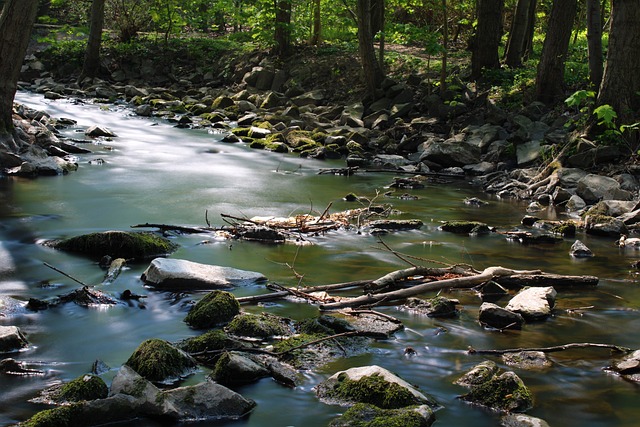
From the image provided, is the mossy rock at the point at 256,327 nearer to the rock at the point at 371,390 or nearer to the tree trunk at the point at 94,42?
the rock at the point at 371,390

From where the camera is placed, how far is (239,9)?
1270 inches

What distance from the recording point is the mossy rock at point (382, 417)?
4520 mm

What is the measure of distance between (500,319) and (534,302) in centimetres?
62

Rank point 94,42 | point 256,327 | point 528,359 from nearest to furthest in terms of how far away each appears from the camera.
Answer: point 528,359 → point 256,327 → point 94,42

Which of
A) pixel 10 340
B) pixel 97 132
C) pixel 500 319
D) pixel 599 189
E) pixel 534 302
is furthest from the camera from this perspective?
pixel 97 132

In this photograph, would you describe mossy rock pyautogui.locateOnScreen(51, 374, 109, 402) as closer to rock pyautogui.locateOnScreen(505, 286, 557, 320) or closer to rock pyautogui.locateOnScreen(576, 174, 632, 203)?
rock pyautogui.locateOnScreen(505, 286, 557, 320)

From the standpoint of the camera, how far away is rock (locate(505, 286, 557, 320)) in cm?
684

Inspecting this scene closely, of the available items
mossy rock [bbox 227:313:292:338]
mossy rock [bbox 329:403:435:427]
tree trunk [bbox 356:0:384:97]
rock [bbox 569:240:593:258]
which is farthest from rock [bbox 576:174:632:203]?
tree trunk [bbox 356:0:384:97]

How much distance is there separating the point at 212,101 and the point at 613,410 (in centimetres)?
2311

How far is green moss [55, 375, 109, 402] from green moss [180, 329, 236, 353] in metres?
0.95

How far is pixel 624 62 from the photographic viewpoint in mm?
13875

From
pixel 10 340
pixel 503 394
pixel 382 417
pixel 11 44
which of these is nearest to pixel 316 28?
pixel 11 44

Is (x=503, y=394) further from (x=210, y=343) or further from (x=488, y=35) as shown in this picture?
(x=488, y=35)

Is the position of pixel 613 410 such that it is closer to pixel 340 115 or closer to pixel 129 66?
pixel 340 115
